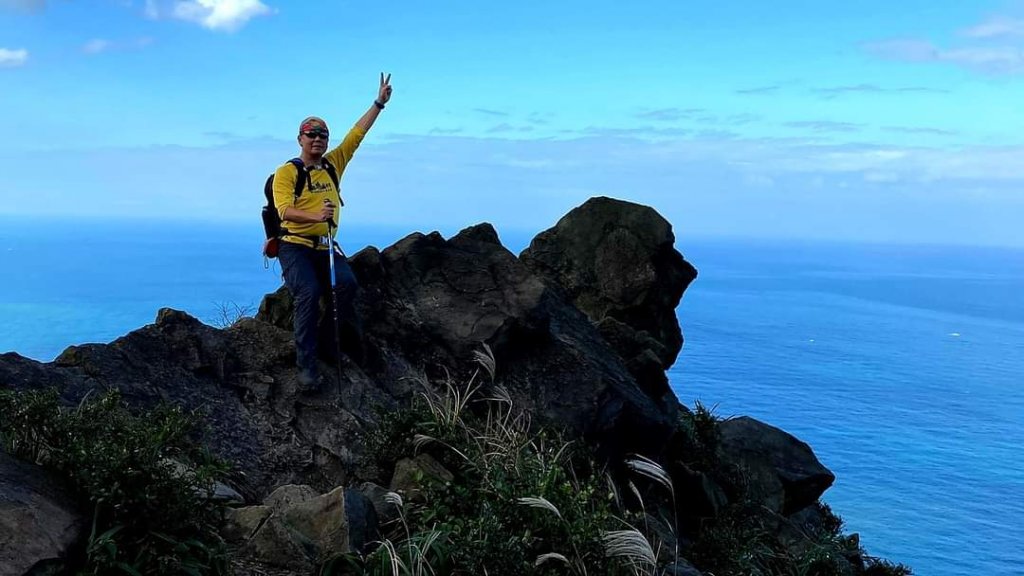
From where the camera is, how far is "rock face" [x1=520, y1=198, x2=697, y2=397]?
17.9m

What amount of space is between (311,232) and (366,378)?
2.13m

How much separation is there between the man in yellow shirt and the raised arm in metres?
0.31

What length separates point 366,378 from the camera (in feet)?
36.2

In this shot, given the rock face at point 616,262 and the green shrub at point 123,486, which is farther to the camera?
the rock face at point 616,262

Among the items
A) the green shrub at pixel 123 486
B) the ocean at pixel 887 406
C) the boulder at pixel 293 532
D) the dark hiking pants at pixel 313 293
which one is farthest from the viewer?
the ocean at pixel 887 406

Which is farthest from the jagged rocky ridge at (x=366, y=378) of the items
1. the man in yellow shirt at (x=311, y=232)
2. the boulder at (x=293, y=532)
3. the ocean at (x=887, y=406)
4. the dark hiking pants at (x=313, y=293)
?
the ocean at (x=887, y=406)

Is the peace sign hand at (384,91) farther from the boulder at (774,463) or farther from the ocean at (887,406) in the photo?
the ocean at (887,406)

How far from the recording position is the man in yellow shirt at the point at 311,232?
10.0m

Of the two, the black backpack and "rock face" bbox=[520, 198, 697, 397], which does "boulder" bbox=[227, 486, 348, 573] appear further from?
"rock face" bbox=[520, 198, 697, 397]

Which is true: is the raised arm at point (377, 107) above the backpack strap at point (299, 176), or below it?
above

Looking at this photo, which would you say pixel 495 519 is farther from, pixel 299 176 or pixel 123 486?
pixel 299 176

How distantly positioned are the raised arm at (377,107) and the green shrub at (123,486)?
540 centimetres

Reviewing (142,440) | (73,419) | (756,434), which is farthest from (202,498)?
(756,434)

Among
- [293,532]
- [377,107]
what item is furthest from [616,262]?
[293,532]
